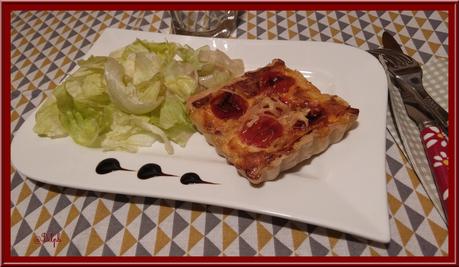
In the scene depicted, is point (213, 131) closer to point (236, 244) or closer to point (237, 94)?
point (237, 94)

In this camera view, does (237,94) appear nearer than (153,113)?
Yes

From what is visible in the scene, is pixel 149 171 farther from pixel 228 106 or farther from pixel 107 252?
pixel 228 106

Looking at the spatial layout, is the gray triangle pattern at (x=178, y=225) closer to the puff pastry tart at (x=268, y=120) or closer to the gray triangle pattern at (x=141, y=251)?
the gray triangle pattern at (x=141, y=251)

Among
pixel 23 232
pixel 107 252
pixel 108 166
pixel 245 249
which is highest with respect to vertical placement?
pixel 108 166

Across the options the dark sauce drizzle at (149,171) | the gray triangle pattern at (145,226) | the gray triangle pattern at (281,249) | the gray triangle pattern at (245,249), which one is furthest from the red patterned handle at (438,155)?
the gray triangle pattern at (145,226)

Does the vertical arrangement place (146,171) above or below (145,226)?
above

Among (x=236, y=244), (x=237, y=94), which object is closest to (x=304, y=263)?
(x=236, y=244)

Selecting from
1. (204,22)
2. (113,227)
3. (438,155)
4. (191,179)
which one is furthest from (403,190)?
(204,22)
